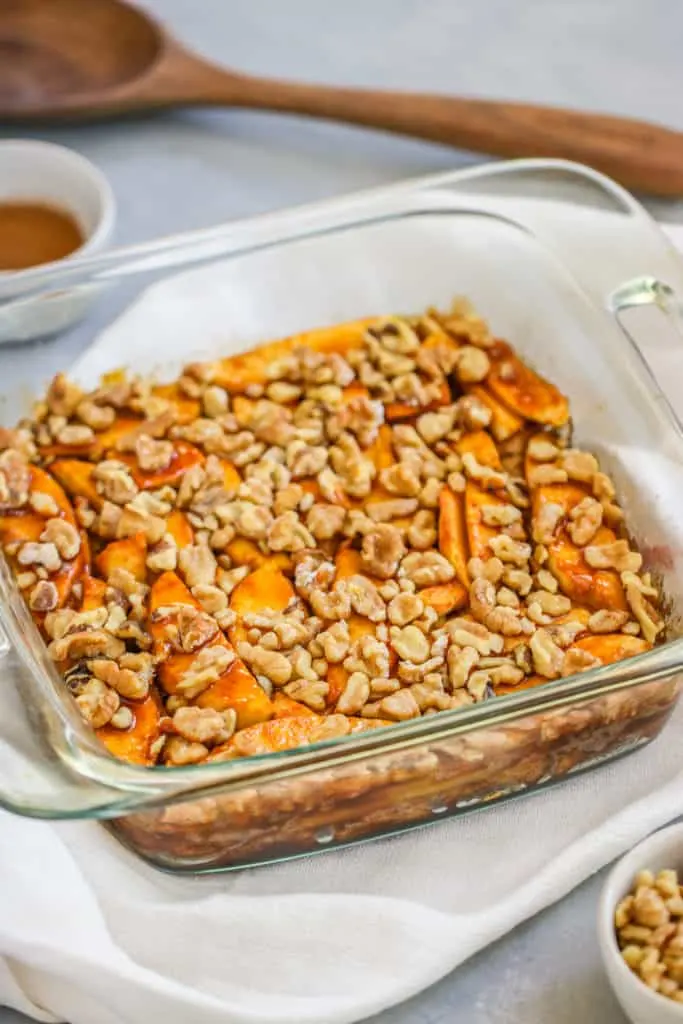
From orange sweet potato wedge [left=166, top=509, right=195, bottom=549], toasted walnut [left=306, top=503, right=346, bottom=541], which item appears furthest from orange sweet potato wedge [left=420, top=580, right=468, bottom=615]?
orange sweet potato wedge [left=166, top=509, right=195, bottom=549]

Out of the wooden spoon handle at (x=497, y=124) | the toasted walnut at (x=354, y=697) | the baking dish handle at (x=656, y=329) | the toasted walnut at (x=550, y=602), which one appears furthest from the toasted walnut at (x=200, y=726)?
the wooden spoon handle at (x=497, y=124)

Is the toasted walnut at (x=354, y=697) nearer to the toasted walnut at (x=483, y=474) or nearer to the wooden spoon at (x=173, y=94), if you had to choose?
the toasted walnut at (x=483, y=474)

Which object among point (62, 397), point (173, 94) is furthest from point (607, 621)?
point (173, 94)

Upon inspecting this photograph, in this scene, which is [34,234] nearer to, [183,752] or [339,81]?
[339,81]

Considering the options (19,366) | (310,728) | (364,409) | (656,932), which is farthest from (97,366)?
(656,932)

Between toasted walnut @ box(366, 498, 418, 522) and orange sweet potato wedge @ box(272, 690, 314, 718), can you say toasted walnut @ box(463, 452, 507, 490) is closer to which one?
toasted walnut @ box(366, 498, 418, 522)

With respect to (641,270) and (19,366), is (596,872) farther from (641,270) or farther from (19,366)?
(19,366)
